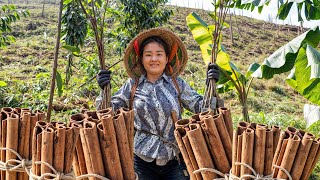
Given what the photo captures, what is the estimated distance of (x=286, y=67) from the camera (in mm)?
4125

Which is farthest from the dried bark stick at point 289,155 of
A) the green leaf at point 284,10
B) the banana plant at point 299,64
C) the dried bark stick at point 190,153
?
the green leaf at point 284,10

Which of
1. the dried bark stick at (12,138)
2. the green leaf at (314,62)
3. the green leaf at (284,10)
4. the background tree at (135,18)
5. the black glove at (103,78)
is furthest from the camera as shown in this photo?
the background tree at (135,18)

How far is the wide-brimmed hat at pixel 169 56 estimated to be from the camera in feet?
8.54

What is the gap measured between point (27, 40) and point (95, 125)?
1678 cm

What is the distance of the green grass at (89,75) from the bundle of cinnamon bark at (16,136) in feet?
5.66

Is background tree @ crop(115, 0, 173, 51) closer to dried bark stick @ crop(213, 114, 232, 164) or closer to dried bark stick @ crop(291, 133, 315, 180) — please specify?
dried bark stick @ crop(213, 114, 232, 164)

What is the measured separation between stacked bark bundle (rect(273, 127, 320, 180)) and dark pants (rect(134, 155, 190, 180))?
1099mm

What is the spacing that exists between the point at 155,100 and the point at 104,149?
1010mm

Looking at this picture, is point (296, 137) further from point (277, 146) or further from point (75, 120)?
point (75, 120)

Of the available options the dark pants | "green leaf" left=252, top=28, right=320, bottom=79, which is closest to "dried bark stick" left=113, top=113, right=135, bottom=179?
the dark pants

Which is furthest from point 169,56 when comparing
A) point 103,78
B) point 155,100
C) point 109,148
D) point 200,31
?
point 200,31

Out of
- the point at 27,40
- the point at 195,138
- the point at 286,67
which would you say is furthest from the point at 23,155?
the point at 27,40

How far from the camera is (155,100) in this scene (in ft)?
8.25

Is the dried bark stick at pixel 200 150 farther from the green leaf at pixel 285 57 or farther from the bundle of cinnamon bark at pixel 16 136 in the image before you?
the green leaf at pixel 285 57
